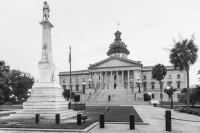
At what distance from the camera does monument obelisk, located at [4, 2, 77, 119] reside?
1964 centimetres

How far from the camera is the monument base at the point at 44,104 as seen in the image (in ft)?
63.6

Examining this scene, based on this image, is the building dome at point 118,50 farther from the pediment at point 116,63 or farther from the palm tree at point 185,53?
the palm tree at point 185,53

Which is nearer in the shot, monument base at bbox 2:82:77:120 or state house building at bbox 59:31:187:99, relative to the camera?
monument base at bbox 2:82:77:120

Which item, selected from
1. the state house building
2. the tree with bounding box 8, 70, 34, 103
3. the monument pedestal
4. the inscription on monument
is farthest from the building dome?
the inscription on monument

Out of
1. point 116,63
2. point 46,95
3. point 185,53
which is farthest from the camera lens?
point 116,63

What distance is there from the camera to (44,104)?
1991 cm

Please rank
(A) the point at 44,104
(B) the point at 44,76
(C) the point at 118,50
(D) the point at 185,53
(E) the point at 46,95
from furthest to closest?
(C) the point at 118,50
(D) the point at 185,53
(B) the point at 44,76
(E) the point at 46,95
(A) the point at 44,104

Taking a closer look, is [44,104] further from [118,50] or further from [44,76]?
[118,50]

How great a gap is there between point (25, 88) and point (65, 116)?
53.6 metres

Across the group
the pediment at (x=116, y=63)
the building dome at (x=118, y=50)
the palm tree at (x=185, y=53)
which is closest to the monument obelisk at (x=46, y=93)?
the palm tree at (x=185, y=53)

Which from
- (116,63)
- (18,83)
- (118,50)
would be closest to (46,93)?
(18,83)

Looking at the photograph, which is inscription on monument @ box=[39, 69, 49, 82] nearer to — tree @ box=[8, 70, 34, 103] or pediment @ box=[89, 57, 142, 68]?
tree @ box=[8, 70, 34, 103]

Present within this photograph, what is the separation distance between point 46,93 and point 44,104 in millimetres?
1288

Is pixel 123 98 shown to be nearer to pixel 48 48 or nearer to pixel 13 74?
pixel 13 74
